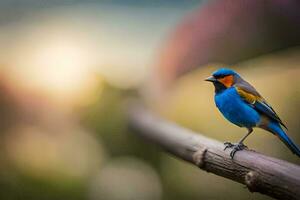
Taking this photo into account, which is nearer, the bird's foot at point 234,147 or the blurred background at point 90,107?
the bird's foot at point 234,147

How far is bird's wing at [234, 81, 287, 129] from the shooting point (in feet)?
1.91

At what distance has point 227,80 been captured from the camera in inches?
22.2

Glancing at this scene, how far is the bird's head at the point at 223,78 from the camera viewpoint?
0.55 metres

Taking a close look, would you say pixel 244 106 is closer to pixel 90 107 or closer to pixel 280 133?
pixel 280 133

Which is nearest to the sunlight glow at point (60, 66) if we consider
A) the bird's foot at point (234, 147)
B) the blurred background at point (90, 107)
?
the blurred background at point (90, 107)

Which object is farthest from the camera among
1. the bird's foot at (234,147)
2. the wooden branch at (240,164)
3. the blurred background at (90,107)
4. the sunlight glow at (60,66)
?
the sunlight glow at (60,66)

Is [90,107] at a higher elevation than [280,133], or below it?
higher

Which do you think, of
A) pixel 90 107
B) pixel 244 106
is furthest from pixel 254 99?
pixel 90 107

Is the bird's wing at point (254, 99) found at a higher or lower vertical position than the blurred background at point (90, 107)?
lower

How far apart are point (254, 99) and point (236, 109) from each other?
0.02 m

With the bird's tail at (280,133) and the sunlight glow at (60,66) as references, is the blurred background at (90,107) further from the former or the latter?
the bird's tail at (280,133)

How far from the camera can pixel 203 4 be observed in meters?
0.87

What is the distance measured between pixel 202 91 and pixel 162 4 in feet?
1.17

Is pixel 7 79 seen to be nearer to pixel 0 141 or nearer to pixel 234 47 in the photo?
pixel 0 141
